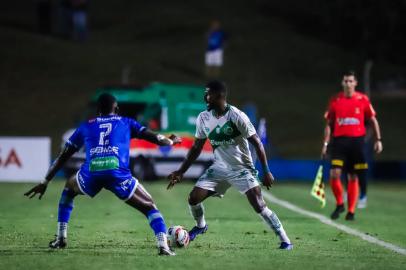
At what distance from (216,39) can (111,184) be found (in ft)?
97.8

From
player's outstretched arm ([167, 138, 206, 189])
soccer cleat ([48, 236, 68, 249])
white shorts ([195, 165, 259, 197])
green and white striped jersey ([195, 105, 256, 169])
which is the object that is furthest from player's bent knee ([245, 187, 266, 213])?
soccer cleat ([48, 236, 68, 249])

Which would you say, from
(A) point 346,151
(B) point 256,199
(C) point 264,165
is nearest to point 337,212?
(A) point 346,151

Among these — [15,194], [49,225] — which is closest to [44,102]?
[15,194]

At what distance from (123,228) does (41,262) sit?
434cm

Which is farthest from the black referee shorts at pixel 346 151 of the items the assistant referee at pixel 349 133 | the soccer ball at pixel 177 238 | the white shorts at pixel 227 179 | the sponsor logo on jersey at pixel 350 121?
the soccer ball at pixel 177 238

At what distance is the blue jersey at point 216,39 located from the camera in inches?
1576

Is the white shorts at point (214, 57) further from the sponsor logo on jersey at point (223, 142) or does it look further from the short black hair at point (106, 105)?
the short black hair at point (106, 105)

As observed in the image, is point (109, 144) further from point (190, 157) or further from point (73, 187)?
point (190, 157)

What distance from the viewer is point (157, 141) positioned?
10945 mm

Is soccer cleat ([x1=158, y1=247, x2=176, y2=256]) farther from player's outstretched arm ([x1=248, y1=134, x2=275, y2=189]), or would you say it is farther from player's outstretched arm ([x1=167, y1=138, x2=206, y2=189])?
player's outstretched arm ([x1=248, y1=134, x2=275, y2=189])

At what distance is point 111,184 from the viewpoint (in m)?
11.1

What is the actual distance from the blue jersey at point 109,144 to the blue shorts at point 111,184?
0.14ft

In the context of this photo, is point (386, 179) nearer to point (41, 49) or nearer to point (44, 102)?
point (44, 102)

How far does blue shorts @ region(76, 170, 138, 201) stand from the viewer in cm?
1100
